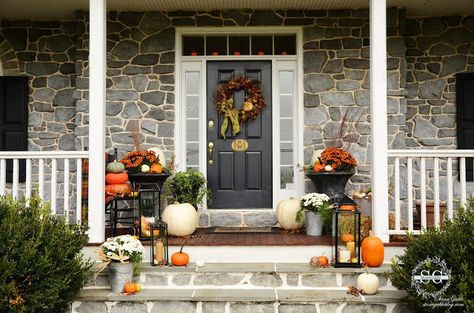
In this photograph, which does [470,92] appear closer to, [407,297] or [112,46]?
[407,297]

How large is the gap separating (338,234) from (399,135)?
214cm

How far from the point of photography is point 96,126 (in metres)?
5.02

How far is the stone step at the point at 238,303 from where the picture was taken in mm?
4340

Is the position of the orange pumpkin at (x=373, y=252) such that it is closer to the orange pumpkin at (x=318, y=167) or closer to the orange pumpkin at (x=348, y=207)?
the orange pumpkin at (x=348, y=207)

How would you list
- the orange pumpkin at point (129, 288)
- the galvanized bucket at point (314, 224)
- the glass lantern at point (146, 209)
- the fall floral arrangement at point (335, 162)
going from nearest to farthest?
the orange pumpkin at point (129, 288) → the glass lantern at point (146, 209) → the galvanized bucket at point (314, 224) → the fall floral arrangement at point (335, 162)

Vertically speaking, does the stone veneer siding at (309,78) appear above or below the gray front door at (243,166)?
above

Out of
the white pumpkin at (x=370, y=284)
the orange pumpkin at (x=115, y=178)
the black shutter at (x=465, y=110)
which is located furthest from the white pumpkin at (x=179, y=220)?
the black shutter at (x=465, y=110)

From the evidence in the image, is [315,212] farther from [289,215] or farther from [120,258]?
[120,258]

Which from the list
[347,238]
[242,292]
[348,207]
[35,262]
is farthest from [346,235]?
[35,262]

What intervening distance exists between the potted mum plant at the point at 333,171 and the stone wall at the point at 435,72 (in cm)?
132

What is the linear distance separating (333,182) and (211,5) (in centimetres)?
265

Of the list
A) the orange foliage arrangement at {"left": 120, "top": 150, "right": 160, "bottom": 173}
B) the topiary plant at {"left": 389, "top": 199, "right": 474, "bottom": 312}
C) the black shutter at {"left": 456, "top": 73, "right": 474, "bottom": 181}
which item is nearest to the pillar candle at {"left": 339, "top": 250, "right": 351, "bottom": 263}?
the topiary plant at {"left": 389, "top": 199, "right": 474, "bottom": 312}

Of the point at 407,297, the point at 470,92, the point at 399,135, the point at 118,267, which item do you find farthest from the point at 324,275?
the point at 470,92

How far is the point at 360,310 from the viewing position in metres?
4.34
